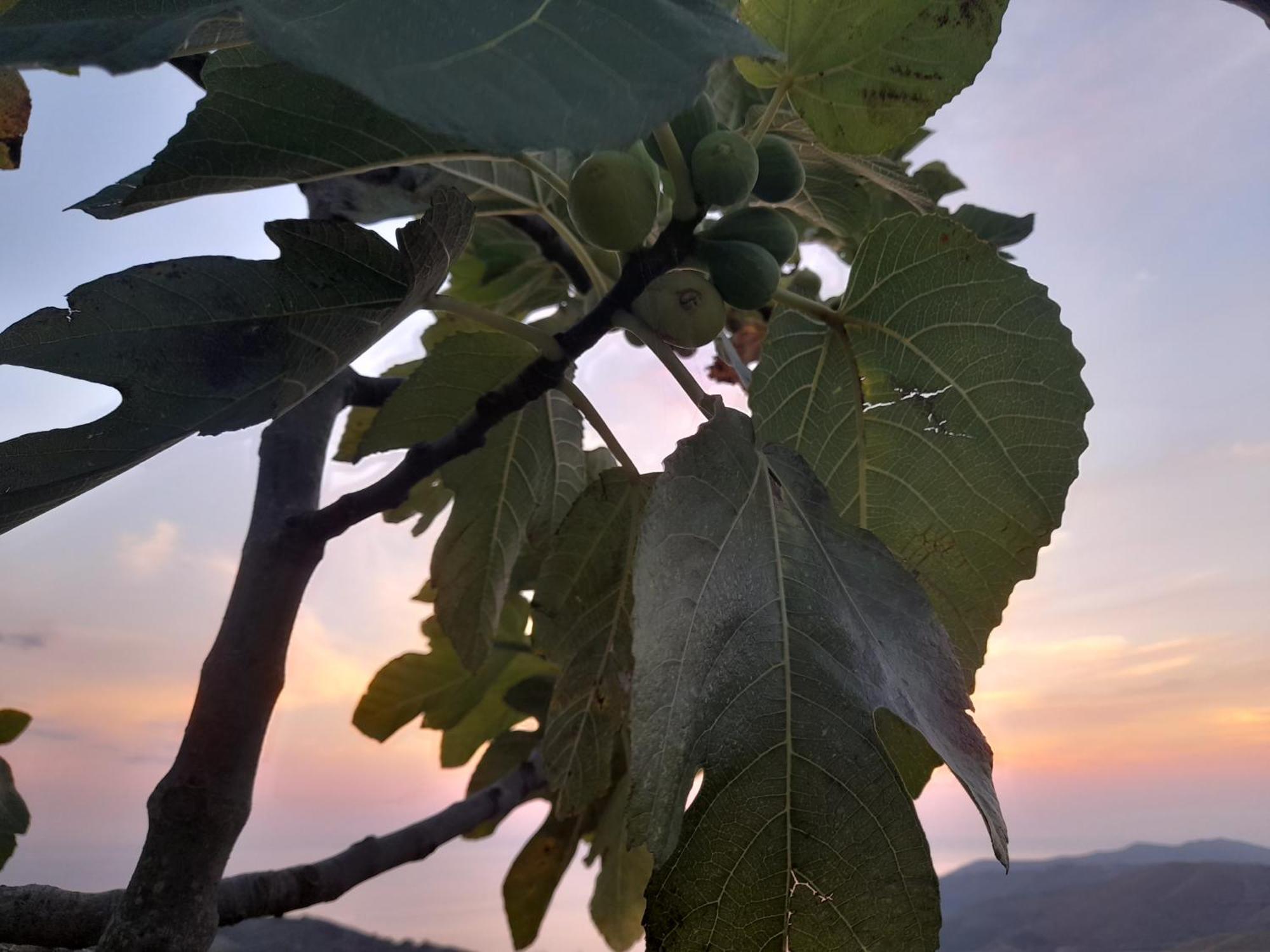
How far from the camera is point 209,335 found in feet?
2.02

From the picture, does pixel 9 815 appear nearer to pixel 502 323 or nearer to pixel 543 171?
pixel 502 323

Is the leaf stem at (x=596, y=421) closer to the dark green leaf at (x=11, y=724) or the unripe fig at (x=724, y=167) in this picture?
the unripe fig at (x=724, y=167)

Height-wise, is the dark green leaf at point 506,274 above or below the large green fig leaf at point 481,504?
above

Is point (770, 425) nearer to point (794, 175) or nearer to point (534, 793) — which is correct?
point (794, 175)

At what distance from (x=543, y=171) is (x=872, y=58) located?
0.87ft

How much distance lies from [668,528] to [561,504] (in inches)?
23.8

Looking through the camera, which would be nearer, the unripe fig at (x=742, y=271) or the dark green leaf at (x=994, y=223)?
the unripe fig at (x=742, y=271)

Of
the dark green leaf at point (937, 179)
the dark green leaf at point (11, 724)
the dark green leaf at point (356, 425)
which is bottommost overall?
the dark green leaf at point (11, 724)

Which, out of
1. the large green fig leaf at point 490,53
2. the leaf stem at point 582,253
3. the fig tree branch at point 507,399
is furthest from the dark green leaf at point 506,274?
the large green fig leaf at point 490,53

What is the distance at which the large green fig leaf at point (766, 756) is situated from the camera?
600mm

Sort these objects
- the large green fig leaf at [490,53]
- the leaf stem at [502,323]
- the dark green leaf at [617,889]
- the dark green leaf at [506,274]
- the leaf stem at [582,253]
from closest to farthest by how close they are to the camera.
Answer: the large green fig leaf at [490,53], the leaf stem at [502,323], the leaf stem at [582,253], the dark green leaf at [506,274], the dark green leaf at [617,889]

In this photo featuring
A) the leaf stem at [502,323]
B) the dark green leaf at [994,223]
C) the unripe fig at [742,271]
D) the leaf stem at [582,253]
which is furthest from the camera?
the dark green leaf at [994,223]

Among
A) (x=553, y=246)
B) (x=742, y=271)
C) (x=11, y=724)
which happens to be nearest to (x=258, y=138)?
(x=742, y=271)

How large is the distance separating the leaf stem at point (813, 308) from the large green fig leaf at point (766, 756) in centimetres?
21
